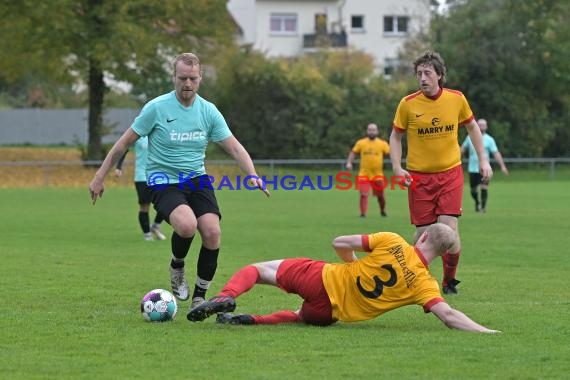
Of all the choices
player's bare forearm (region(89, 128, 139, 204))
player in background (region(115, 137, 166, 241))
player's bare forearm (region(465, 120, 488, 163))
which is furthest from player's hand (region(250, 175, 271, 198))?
player in background (region(115, 137, 166, 241))

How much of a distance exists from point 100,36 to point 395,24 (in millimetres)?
38108

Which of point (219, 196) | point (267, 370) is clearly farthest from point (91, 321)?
point (219, 196)

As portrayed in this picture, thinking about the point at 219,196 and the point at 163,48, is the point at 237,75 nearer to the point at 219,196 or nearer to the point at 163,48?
the point at 163,48

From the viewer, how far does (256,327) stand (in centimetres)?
849

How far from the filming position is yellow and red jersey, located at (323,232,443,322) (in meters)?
8.31

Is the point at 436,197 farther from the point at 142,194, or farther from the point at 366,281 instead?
the point at 142,194

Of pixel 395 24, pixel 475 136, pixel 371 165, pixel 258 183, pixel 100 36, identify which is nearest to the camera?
pixel 258 183

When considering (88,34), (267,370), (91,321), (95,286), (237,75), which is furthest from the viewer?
(237,75)

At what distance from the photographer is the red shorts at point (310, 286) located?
27.7ft

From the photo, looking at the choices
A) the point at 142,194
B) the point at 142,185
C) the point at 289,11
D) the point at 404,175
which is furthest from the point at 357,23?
the point at 404,175

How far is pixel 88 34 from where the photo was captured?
126ft

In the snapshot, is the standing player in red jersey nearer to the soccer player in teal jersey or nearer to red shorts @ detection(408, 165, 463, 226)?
red shorts @ detection(408, 165, 463, 226)

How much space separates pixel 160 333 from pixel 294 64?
3877cm

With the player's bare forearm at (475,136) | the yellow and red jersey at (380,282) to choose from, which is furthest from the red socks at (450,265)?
the yellow and red jersey at (380,282)
